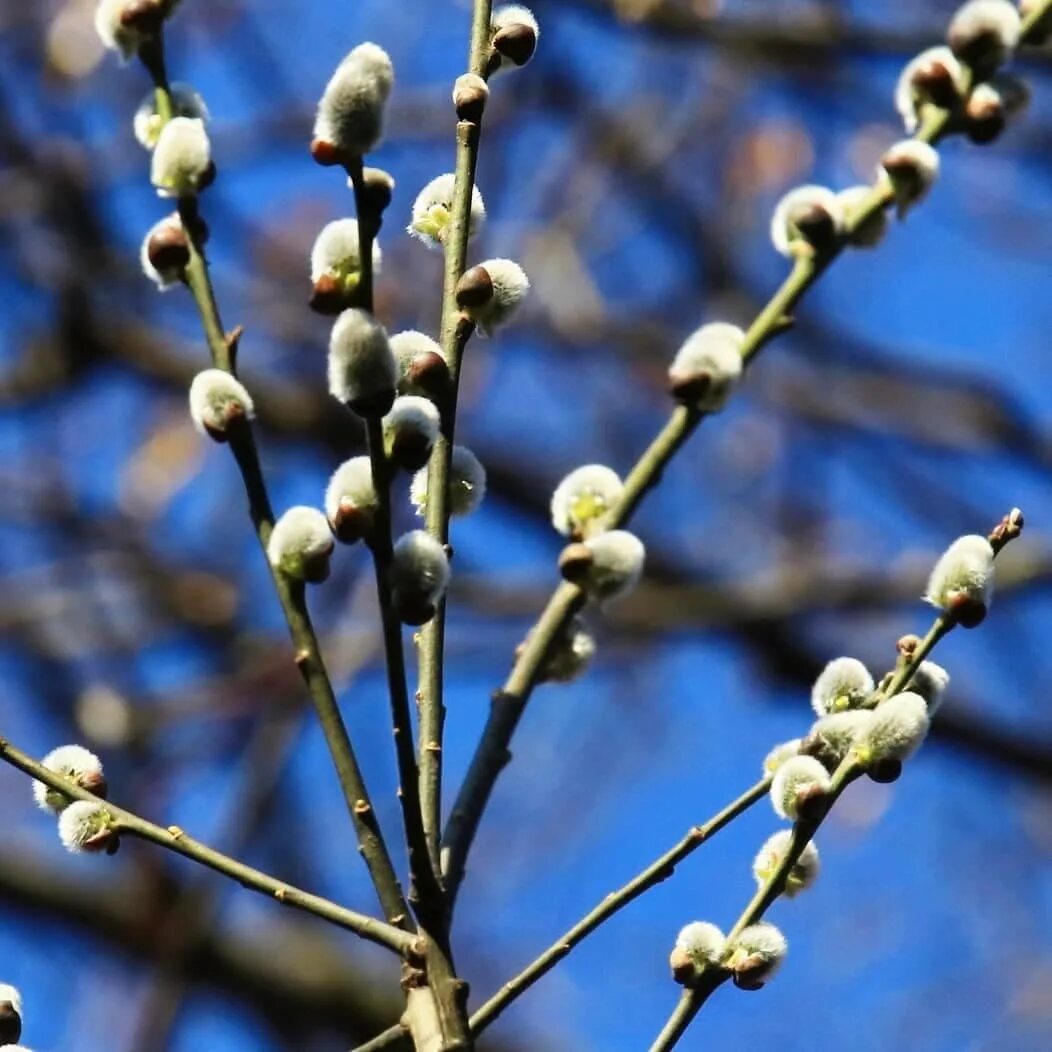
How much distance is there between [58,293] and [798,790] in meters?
3.86

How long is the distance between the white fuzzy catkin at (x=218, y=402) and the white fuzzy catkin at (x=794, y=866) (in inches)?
16.2

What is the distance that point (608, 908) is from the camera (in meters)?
0.95

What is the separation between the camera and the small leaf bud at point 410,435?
90 centimetres

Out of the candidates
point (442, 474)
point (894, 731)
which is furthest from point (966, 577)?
point (442, 474)

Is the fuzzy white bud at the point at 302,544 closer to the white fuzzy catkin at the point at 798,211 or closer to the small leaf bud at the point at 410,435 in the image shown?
the small leaf bud at the point at 410,435

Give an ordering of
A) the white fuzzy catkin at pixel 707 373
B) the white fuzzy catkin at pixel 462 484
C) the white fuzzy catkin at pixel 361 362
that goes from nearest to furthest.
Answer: the white fuzzy catkin at pixel 361 362, the white fuzzy catkin at pixel 707 373, the white fuzzy catkin at pixel 462 484

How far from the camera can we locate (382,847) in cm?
95

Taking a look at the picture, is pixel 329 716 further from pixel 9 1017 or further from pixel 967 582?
pixel 967 582

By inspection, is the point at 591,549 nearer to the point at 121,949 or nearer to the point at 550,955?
the point at 550,955

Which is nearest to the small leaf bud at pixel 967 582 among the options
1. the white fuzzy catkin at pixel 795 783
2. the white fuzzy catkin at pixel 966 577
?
the white fuzzy catkin at pixel 966 577

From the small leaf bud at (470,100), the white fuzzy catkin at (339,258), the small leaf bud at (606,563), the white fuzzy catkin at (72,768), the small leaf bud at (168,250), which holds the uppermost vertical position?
the small leaf bud at (470,100)

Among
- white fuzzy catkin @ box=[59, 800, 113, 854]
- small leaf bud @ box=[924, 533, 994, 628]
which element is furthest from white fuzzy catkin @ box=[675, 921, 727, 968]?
white fuzzy catkin @ box=[59, 800, 113, 854]

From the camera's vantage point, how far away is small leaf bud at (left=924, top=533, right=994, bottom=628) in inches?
37.9

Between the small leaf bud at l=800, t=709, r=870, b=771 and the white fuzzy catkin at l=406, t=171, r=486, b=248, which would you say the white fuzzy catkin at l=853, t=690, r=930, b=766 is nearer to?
the small leaf bud at l=800, t=709, r=870, b=771
